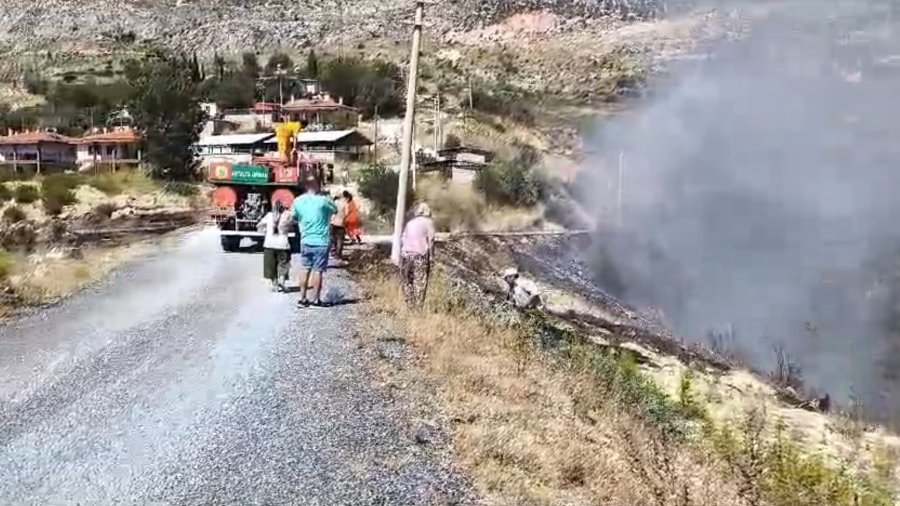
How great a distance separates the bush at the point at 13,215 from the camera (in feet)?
133

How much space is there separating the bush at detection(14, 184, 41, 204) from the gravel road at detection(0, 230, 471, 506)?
34.7 metres

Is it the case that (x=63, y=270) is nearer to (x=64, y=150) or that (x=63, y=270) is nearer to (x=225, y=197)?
(x=225, y=197)

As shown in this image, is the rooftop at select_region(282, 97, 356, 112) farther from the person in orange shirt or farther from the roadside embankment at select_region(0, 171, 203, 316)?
the person in orange shirt

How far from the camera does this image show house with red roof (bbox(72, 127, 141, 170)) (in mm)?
64812

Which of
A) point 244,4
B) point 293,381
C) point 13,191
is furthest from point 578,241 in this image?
point 244,4

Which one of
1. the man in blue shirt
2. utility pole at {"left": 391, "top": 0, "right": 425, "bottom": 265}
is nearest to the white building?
utility pole at {"left": 391, "top": 0, "right": 425, "bottom": 265}

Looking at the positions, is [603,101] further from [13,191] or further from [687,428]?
[687,428]

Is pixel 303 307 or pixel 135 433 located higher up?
pixel 135 433

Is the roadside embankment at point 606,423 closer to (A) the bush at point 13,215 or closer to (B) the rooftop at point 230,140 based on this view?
(A) the bush at point 13,215

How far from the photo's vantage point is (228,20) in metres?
127

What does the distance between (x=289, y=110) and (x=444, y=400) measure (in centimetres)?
7134

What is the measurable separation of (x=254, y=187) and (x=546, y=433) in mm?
16049

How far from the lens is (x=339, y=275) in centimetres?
1770

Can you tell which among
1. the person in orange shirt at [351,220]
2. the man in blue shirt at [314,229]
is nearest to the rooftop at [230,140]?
the person in orange shirt at [351,220]
